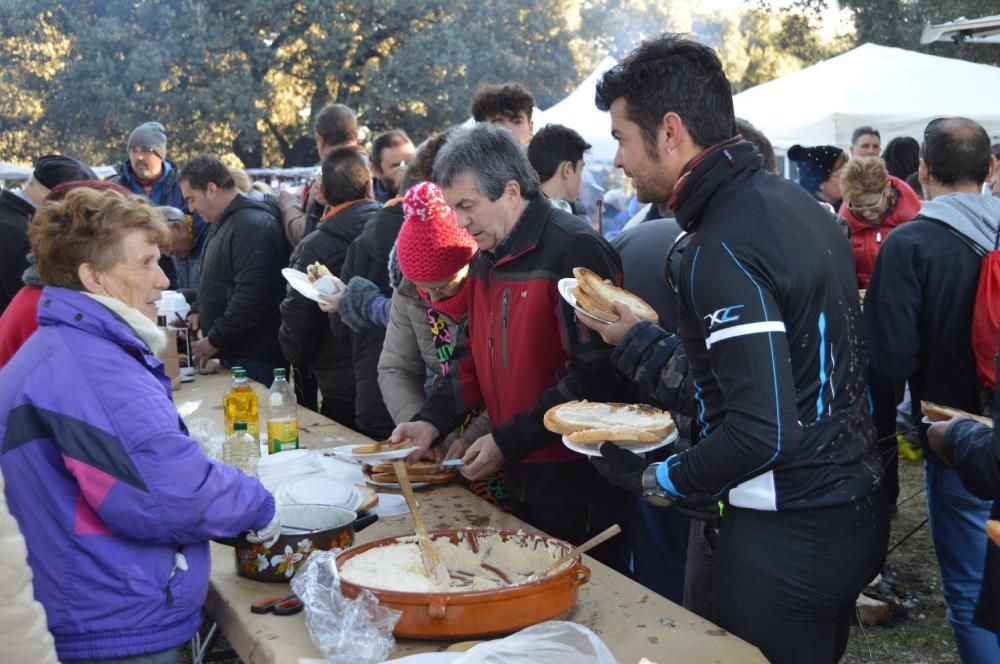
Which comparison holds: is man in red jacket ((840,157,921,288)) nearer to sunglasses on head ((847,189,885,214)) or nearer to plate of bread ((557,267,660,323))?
sunglasses on head ((847,189,885,214))

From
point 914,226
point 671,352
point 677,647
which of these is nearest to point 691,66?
point 671,352

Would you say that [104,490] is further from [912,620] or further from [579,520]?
[912,620]

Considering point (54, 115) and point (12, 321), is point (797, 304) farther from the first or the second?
point (54, 115)

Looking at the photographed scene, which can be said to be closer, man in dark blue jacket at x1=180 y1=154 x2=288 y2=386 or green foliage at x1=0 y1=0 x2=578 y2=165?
man in dark blue jacket at x1=180 y1=154 x2=288 y2=386

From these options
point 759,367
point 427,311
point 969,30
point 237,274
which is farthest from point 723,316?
point 969,30

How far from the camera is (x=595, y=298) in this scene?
2.54 meters

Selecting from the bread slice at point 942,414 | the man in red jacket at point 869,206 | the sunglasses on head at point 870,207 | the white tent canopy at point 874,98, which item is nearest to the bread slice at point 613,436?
the bread slice at point 942,414

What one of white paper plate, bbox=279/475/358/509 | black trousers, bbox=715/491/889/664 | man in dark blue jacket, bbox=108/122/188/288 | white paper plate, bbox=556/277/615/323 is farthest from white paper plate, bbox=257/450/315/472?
man in dark blue jacket, bbox=108/122/188/288

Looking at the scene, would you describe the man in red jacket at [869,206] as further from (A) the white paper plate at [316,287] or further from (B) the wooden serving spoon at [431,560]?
(B) the wooden serving spoon at [431,560]

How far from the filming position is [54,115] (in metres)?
23.6

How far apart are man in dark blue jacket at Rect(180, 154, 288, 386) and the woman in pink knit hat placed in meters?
2.08

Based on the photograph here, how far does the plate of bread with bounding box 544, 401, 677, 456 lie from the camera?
2.27 m

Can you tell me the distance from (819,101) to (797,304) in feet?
28.3

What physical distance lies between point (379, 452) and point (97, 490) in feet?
3.74
